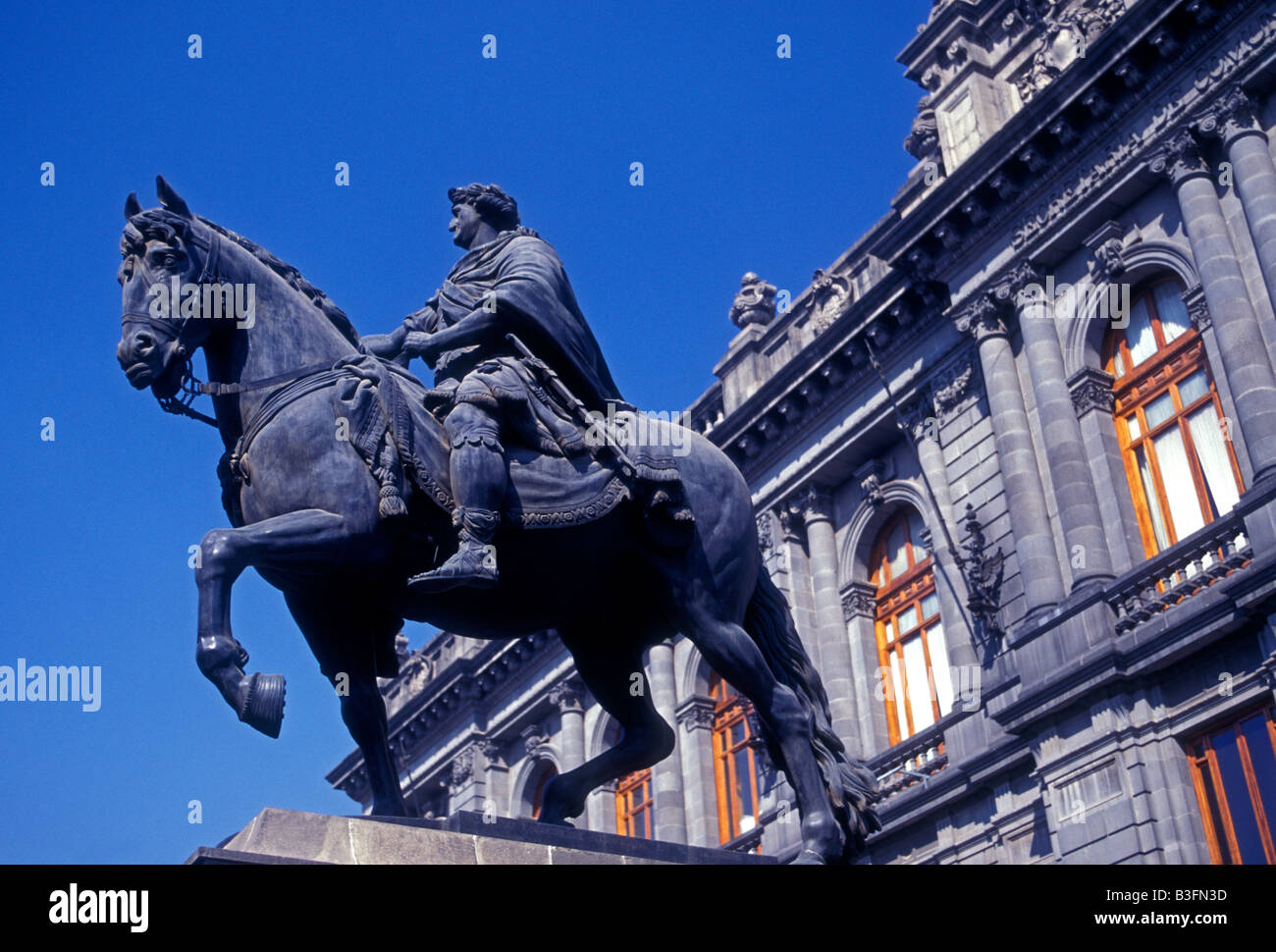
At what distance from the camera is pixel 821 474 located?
28797 mm

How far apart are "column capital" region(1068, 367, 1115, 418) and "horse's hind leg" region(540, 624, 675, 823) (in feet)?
54.2

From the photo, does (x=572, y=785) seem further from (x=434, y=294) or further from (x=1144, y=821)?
(x=1144, y=821)

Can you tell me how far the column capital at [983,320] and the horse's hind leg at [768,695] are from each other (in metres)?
18.1

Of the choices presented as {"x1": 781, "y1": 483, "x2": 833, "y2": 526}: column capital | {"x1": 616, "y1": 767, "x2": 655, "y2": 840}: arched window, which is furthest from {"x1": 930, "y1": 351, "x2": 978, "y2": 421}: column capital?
{"x1": 616, "y1": 767, "x2": 655, "y2": 840}: arched window

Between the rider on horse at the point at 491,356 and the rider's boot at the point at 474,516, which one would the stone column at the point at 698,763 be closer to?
the rider on horse at the point at 491,356

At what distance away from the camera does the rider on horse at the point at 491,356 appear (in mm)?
7196

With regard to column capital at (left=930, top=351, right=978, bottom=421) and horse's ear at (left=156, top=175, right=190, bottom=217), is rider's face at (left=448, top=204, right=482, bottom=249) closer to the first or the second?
horse's ear at (left=156, top=175, right=190, bottom=217)

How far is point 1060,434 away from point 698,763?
35.7 feet

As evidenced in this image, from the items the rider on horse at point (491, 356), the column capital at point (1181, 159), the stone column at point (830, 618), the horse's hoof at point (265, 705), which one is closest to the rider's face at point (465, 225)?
the rider on horse at point (491, 356)

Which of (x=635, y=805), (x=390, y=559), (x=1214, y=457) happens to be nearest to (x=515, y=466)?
(x=390, y=559)

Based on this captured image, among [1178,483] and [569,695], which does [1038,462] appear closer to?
[1178,483]

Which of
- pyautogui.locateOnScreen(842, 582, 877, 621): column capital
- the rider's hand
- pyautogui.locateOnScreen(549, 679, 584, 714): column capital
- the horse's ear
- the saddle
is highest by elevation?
pyautogui.locateOnScreen(549, 679, 584, 714): column capital

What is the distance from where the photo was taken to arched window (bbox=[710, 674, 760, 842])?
2933 cm
